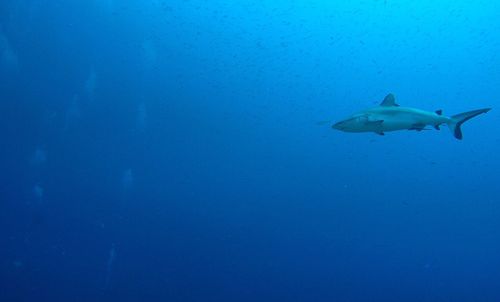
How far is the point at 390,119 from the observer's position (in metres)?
7.18

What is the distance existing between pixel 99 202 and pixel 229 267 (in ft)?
29.7

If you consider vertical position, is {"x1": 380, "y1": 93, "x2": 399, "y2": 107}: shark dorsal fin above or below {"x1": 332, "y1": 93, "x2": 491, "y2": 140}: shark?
above

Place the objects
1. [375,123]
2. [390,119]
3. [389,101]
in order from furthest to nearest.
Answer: [389,101] → [390,119] → [375,123]

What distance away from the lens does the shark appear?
673 centimetres


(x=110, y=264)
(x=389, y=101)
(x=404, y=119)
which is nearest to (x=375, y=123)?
(x=404, y=119)

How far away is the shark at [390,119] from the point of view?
6.73 m

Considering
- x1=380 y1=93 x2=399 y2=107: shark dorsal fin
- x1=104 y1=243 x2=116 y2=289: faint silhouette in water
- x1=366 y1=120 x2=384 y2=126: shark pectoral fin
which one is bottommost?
x1=366 y1=120 x2=384 y2=126: shark pectoral fin

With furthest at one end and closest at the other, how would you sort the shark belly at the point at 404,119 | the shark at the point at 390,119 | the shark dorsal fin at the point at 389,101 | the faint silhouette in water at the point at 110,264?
the faint silhouette in water at the point at 110,264, the shark dorsal fin at the point at 389,101, the shark belly at the point at 404,119, the shark at the point at 390,119

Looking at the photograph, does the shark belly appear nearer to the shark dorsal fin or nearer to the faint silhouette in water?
the shark dorsal fin

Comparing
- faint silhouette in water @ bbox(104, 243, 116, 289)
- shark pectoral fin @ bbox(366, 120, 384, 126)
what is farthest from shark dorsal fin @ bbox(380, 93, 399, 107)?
faint silhouette in water @ bbox(104, 243, 116, 289)

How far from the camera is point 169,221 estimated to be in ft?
96.4

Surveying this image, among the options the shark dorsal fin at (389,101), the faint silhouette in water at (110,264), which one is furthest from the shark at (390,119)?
the faint silhouette in water at (110,264)

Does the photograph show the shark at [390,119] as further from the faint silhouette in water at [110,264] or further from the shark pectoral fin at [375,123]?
the faint silhouette in water at [110,264]

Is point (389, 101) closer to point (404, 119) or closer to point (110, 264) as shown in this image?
point (404, 119)
